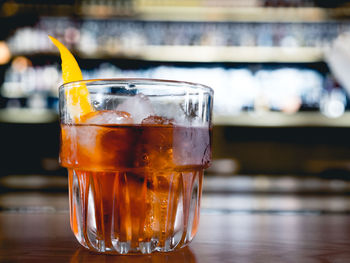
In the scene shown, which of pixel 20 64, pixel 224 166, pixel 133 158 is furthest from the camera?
pixel 20 64

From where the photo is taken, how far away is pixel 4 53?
10.9ft

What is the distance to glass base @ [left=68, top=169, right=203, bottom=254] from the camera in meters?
0.52

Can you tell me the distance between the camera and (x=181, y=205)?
56 centimetres

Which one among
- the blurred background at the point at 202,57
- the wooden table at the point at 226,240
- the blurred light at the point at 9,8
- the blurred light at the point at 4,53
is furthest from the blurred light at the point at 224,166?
the wooden table at the point at 226,240

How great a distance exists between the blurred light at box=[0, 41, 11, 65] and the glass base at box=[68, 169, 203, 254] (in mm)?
3060

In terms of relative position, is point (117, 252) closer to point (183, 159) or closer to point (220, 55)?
point (183, 159)

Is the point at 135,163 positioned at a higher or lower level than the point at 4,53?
lower

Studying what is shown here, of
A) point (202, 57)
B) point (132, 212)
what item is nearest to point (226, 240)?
point (132, 212)

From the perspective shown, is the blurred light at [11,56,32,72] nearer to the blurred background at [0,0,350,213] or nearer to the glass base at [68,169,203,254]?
the blurred background at [0,0,350,213]

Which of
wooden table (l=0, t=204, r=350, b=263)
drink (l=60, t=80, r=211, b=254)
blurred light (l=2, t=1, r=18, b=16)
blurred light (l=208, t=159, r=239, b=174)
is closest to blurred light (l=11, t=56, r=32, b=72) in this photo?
blurred light (l=2, t=1, r=18, b=16)

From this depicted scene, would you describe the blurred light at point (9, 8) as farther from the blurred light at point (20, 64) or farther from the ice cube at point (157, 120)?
the ice cube at point (157, 120)

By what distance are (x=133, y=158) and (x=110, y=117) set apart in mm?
63

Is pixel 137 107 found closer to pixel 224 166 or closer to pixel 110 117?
pixel 110 117

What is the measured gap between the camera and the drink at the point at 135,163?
0.52 metres
